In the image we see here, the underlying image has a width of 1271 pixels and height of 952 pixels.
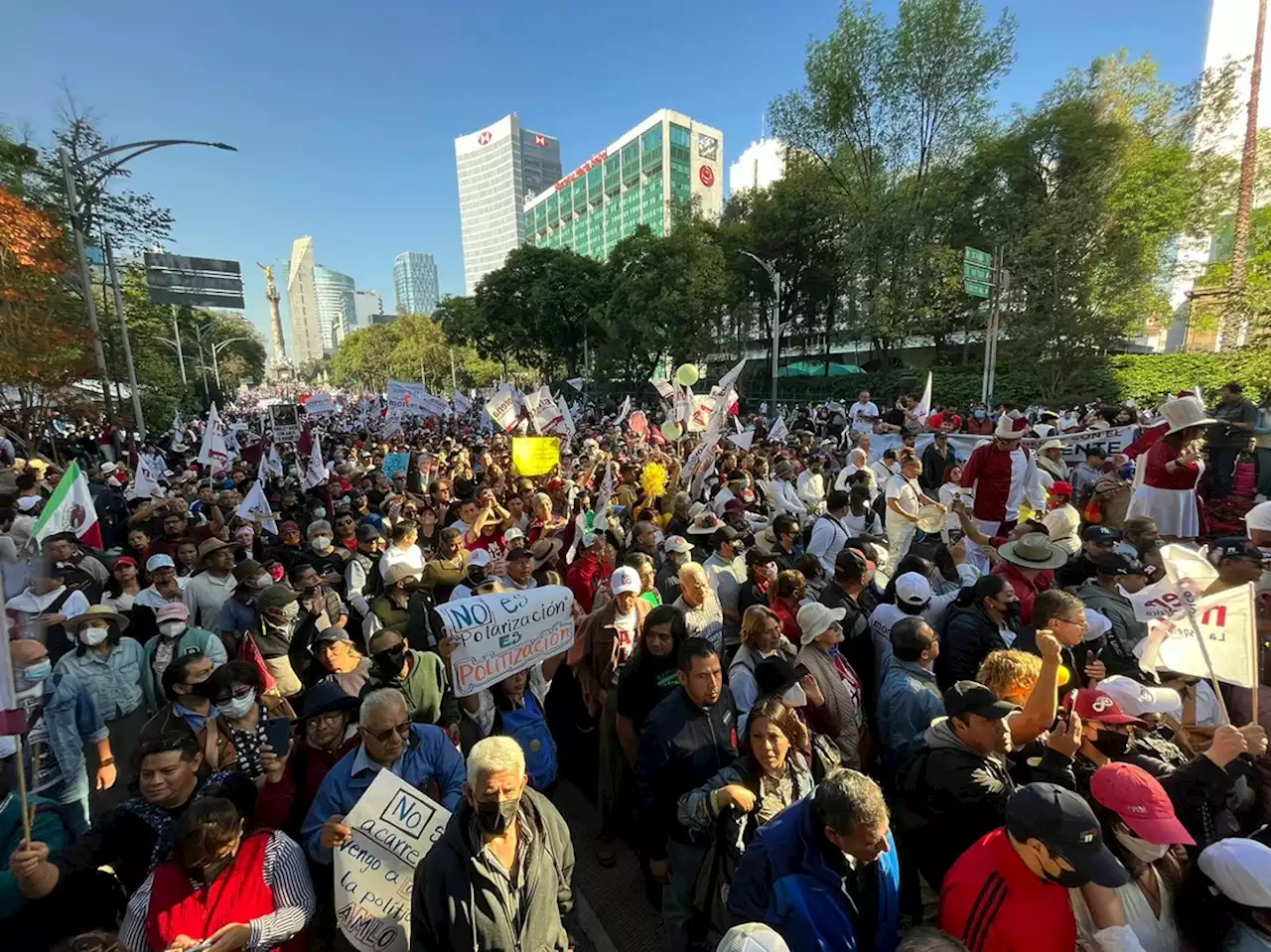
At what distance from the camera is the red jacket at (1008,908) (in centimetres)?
187

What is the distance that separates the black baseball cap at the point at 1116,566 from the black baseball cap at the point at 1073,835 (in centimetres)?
308

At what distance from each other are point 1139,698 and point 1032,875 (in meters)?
1.27

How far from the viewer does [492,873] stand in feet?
7.08

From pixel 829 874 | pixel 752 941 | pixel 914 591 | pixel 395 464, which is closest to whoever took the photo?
pixel 752 941

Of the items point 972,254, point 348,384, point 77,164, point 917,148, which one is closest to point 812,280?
point 917,148

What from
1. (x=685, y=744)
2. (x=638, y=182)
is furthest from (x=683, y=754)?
(x=638, y=182)

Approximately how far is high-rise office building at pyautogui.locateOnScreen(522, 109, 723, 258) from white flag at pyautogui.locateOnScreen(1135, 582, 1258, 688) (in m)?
93.7

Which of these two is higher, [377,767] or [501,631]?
[501,631]

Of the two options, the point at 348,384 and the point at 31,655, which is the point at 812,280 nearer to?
the point at 31,655

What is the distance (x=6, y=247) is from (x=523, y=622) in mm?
15183

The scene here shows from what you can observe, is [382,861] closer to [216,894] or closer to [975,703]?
[216,894]

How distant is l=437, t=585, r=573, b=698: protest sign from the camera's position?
339 centimetres

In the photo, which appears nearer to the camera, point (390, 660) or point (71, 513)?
point (390, 660)

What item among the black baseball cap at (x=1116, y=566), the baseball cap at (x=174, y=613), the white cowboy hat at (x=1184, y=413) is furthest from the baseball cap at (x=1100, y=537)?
the baseball cap at (x=174, y=613)
